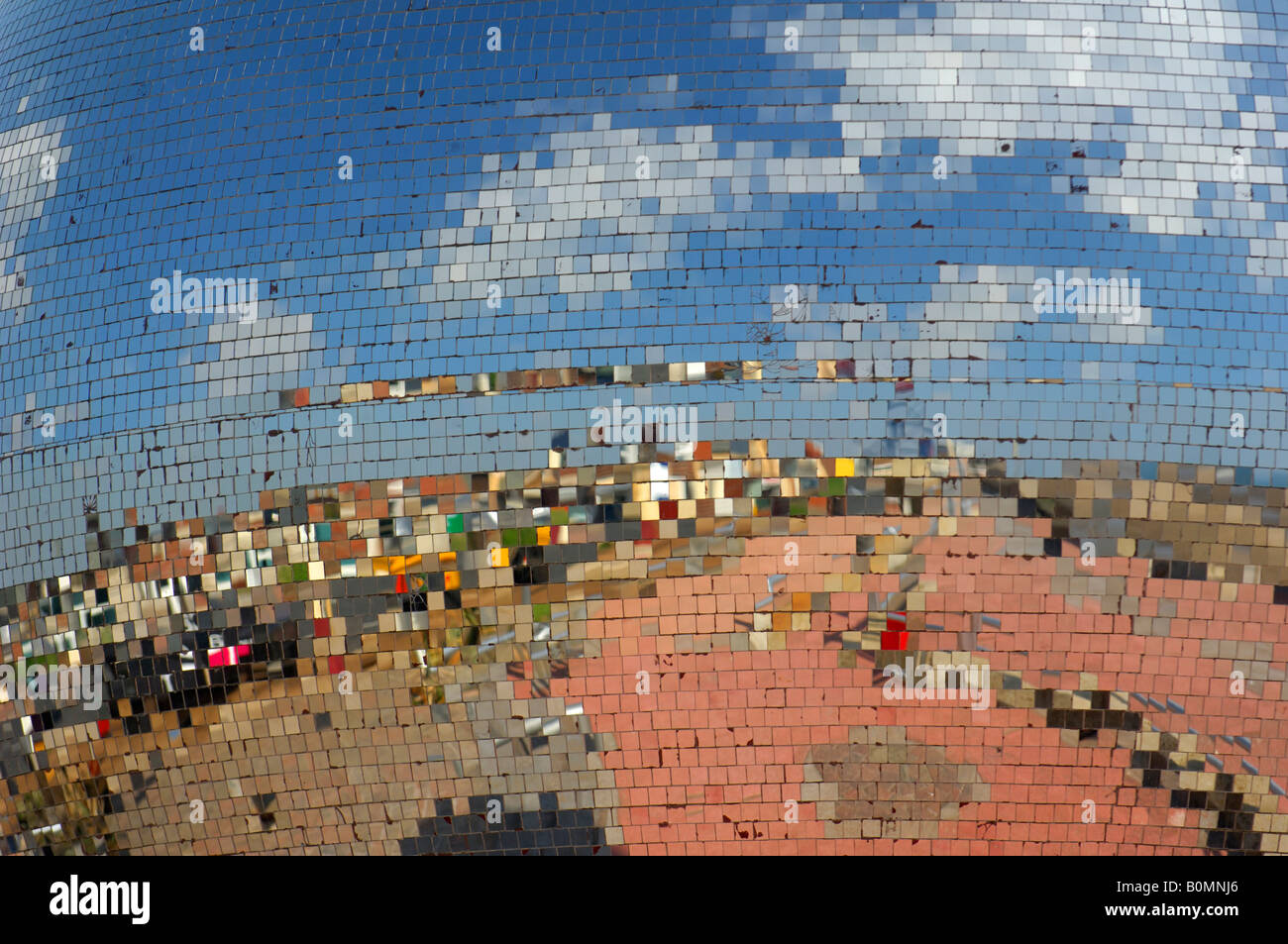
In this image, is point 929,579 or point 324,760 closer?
point 929,579

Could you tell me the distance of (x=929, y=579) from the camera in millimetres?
9148

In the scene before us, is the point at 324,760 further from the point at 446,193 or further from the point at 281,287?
the point at 446,193

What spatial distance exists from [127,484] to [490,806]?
3.77 metres

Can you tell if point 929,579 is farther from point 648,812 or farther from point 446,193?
point 446,193

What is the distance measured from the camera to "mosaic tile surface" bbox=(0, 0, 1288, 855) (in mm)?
9180

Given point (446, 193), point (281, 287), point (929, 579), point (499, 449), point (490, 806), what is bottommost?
point (490, 806)

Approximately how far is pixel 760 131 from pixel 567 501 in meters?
3.08

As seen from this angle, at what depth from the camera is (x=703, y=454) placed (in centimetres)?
927

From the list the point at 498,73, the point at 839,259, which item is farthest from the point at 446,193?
the point at 839,259

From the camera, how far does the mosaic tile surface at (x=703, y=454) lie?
9180 millimetres

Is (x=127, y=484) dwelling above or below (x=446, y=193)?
below

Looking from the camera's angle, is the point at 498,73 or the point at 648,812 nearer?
the point at 648,812

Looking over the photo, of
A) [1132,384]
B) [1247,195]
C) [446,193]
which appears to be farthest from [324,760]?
[1247,195]

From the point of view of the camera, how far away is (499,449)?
947 centimetres
